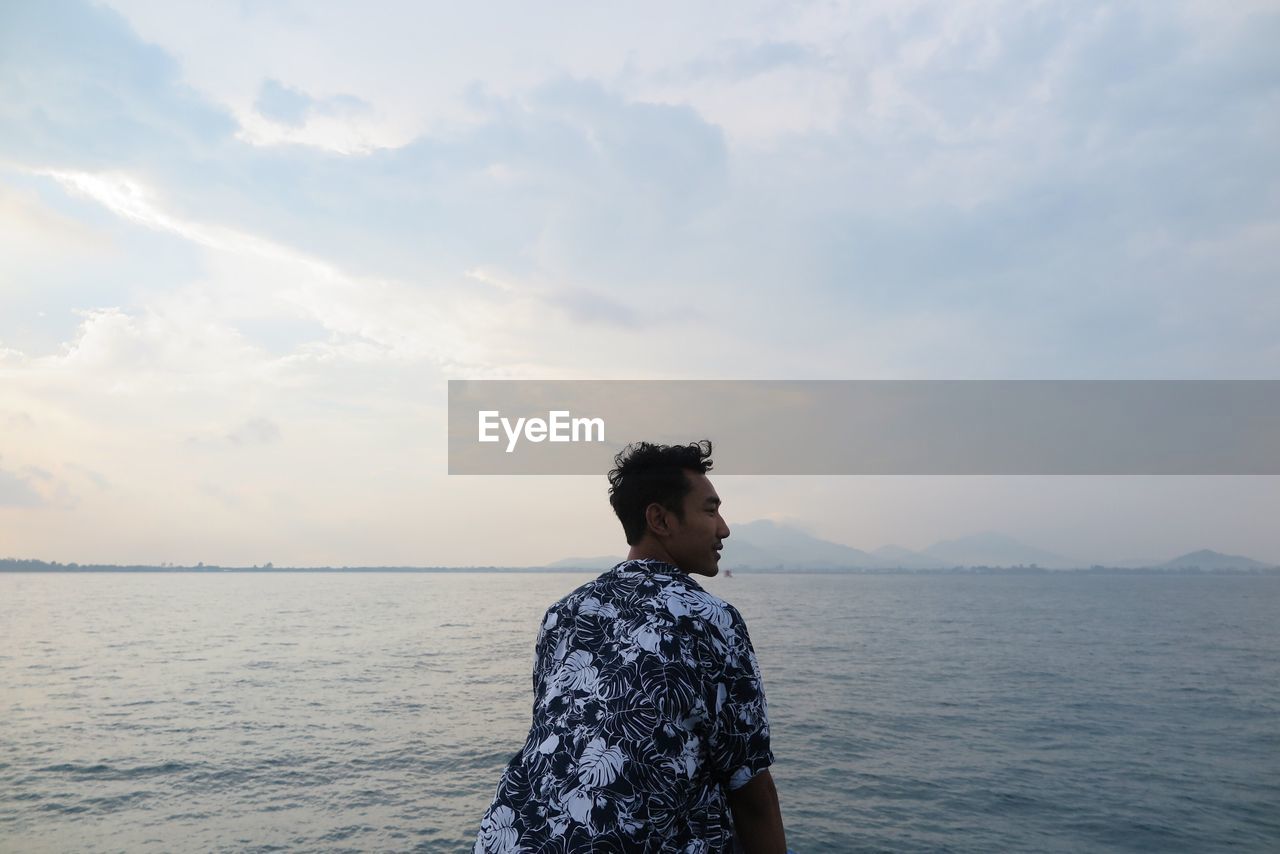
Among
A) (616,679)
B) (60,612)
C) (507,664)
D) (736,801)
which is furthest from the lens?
(60,612)

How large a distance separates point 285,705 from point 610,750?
115 feet

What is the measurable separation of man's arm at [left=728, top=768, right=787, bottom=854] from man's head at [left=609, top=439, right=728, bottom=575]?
2.28 feet

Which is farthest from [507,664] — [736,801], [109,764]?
[736,801]

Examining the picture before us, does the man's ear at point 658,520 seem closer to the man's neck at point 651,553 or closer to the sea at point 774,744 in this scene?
the man's neck at point 651,553

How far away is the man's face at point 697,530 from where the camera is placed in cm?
271

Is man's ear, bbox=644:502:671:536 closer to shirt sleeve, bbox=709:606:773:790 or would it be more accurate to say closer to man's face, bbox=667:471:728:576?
man's face, bbox=667:471:728:576

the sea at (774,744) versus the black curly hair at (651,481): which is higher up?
the black curly hair at (651,481)

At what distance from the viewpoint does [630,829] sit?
2092 mm

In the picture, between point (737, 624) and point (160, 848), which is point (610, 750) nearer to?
point (737, 624)

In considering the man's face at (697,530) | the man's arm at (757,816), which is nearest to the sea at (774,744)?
the man's arm at (757,816)

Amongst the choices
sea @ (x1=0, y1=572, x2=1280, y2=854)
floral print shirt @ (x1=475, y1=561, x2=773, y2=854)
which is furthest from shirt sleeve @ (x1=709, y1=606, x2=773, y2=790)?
sea @ (x1=0, y1=572, x2=1280, y2=854)

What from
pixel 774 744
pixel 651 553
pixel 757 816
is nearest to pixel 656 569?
pixel 651 553

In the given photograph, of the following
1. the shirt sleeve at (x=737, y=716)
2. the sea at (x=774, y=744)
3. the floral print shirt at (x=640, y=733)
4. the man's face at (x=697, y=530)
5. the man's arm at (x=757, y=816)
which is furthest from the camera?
the sea at (x=774, y=744)

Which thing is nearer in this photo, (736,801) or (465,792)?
(736,801)
